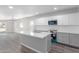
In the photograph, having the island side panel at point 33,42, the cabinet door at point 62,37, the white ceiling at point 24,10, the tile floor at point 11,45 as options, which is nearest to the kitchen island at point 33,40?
the island side panel at point 33,42

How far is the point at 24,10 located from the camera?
160 centimetres

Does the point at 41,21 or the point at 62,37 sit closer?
the point at 41,21

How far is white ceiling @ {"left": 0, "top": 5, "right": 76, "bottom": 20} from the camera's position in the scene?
4.85 ft

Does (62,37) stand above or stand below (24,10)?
below

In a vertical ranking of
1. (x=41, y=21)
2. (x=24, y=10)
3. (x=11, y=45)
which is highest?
(x=24, y=10)

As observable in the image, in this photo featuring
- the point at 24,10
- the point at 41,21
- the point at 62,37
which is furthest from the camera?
the point at 62,37

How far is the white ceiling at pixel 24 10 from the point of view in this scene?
148 centimetres

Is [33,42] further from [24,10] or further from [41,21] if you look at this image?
[24,10]

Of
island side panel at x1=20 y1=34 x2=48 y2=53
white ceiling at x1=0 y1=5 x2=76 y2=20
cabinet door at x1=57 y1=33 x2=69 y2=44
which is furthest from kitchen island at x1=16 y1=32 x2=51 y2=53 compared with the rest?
white ceiling at x1=0 y1=5 x2=76 y2=20

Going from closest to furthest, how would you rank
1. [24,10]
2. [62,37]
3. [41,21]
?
1. [24,10]
2. [41,21]
3. [62,37]

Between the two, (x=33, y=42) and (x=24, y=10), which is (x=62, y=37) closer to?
(x=33, y=42)

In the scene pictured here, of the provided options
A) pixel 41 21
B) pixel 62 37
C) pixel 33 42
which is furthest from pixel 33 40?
pixel 62 37

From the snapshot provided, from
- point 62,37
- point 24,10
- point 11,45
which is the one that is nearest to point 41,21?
point 24,10
